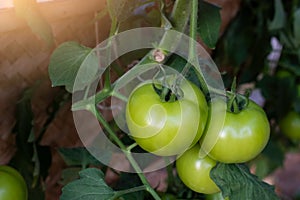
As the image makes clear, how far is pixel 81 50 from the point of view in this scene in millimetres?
582

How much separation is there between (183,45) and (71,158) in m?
0.22

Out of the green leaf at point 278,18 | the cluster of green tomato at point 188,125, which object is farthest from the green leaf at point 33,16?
the green leaf at point 278,18

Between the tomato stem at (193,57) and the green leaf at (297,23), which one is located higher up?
the tomato stem at (193,57)

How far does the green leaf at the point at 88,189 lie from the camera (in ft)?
1.79

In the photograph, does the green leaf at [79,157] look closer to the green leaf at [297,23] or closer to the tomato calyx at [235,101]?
the tomato calyx at [235,101]

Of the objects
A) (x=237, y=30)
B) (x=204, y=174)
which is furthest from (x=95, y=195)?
(x=237, y=30)

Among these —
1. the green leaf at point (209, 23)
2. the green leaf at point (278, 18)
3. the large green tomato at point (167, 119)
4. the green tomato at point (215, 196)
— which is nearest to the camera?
the large green tomato at point (167, 119)

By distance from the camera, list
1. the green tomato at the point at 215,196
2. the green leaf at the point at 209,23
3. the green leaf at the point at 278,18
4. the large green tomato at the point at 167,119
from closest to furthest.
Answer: the large green tomato at the point at 167,119 < the green tomato at the point at 215,196 < the green leaf at the point at 209,23 < the green leaf at the point at 278,18

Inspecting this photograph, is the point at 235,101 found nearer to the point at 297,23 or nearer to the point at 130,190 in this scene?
the point at 130,190

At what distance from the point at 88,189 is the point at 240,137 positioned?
0.59 feet

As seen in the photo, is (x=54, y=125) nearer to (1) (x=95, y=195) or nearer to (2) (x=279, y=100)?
(1) (x=95, y=195)

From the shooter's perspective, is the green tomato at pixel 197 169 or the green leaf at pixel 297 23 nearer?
the green tomato at pixel 197 169

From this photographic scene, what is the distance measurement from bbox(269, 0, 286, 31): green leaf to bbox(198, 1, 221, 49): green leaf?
38 cm

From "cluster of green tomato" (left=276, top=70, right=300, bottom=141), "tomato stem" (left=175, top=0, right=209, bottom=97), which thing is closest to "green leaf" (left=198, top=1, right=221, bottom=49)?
"tomato stem" (left=175, top=0, right=209, bottom=97)
